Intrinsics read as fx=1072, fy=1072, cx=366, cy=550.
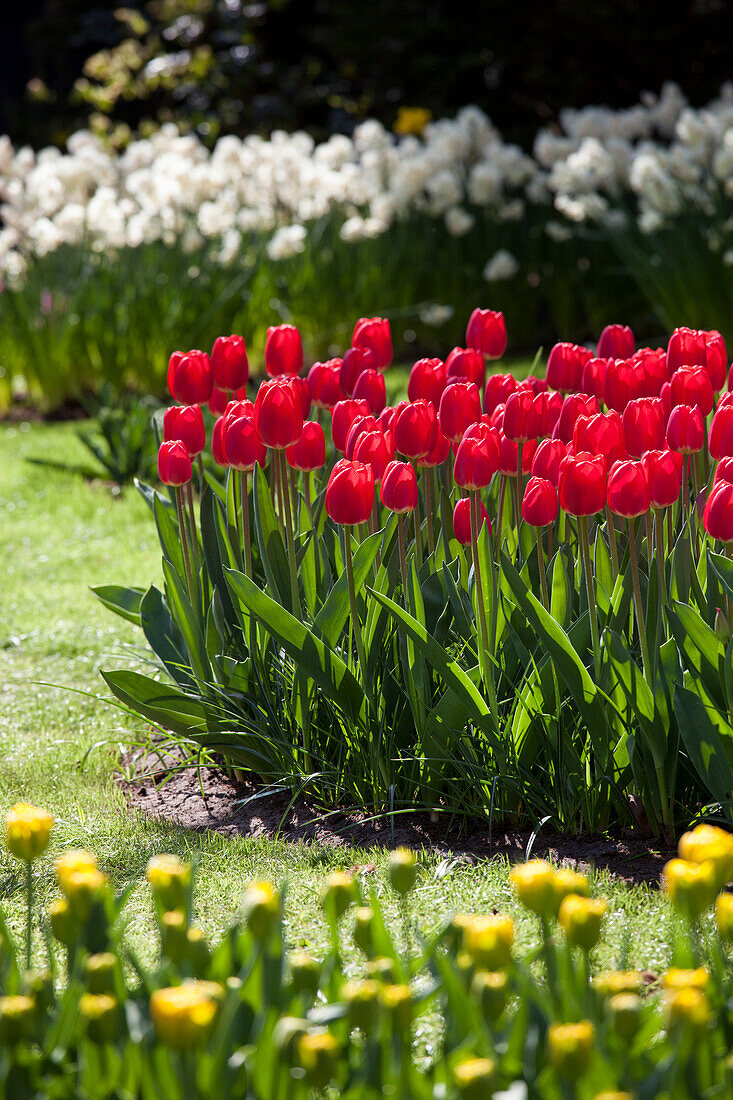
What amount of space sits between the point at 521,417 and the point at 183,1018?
4.80 feet

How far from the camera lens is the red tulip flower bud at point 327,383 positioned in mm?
2789

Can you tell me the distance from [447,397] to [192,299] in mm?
4503

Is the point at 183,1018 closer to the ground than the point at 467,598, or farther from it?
closer to the ground

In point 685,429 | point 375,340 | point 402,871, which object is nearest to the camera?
point 402,871

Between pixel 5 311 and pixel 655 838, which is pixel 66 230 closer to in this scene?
pixel 5 311

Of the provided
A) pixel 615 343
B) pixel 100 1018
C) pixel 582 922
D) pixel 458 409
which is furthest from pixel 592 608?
pixel 100 1018

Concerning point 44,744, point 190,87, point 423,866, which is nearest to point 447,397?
point 423,866

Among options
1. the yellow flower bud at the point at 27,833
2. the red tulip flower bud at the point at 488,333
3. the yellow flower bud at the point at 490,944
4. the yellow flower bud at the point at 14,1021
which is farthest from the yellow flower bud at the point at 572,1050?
the red tulip flower bud at the point at 488,333

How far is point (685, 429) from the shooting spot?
213cm

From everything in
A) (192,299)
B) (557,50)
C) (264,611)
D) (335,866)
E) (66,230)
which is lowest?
(335,866)

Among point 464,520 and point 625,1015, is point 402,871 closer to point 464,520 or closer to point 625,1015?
point 625,1015

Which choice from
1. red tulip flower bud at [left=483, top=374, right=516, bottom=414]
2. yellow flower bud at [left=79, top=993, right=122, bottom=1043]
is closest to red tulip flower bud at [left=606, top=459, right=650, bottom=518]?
Result: red tulip flower bud at [left=483, top=374, right=516, bottom=414]

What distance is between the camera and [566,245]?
7.41 m

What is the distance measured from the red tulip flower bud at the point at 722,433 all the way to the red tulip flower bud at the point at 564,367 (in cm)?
65
